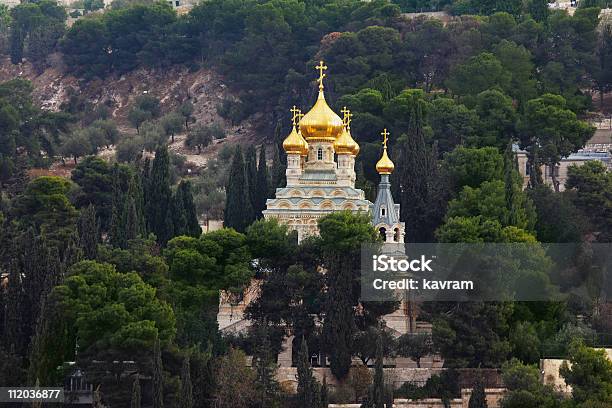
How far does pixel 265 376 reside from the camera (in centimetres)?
5325

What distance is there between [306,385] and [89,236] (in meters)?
10.7

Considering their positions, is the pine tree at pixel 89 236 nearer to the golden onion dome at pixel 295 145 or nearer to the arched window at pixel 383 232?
the golden onion dome at pixel 295 145

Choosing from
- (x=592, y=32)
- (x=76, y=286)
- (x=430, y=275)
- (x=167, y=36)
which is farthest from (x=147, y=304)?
(x=167, y=36)

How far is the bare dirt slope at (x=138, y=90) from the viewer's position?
94.2m

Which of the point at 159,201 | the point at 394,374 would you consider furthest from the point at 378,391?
the point at 159,201

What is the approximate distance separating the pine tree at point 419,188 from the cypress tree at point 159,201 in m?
6.47

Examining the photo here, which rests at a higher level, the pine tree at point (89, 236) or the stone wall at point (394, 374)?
the pine tree at point (89, 236)

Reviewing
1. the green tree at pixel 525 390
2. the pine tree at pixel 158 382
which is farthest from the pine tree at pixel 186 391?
the green tree at pixel 525 390

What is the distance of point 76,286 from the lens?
5484 centimetres

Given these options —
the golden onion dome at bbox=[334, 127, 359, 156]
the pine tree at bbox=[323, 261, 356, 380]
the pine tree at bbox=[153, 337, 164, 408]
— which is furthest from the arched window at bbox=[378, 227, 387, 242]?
the pine tree at bbox=[153, 337, 164, 408]

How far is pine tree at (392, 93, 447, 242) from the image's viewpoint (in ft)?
208

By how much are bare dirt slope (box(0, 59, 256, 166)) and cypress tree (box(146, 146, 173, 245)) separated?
2513 cm

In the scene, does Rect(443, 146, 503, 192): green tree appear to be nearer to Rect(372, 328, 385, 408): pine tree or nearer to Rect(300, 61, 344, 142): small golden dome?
Rect(300, 61, 344, 142): small golden dome

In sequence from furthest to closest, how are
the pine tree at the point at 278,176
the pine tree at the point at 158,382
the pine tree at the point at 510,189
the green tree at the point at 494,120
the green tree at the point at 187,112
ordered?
1. the green tree at the point at 187,112
2. the green tree at the point at 494,120
3. the pine tree at the point at 278,176
4. the pine tree at the point at 510,189
5. the pine tree at the point at 158,382
